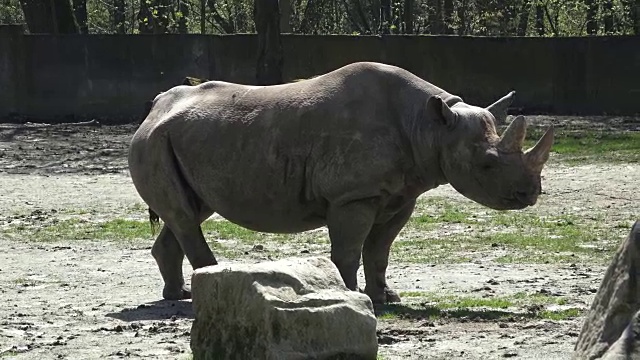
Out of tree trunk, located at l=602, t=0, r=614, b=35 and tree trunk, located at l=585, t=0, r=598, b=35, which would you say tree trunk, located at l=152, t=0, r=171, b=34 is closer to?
tree trunk, located at l=585, t=0, r=598, b=35

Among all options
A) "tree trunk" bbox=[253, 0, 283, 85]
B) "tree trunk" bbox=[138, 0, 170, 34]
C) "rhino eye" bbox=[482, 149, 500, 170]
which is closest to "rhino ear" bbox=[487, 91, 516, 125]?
"rhino eye" bbox=[482, 149, 500, 170]

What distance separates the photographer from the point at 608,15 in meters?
36.3

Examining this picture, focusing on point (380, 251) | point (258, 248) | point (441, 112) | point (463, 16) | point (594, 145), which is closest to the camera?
point (441, 112)

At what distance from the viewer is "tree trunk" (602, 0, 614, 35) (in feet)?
119

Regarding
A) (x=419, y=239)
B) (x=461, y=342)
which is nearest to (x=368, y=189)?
(x=461, y=342)

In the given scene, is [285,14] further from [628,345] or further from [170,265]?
[628,345]

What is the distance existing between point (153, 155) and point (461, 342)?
3211 millimetres

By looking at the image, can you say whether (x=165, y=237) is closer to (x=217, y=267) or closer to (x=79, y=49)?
(x=217, y=267)

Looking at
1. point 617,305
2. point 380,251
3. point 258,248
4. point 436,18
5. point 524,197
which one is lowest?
point 258,248

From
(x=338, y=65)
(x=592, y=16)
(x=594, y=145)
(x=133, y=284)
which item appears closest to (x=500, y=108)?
(x=133, y=284)

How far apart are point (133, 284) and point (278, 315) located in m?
4.60

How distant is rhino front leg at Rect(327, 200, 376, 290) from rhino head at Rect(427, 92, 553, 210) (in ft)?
2.01

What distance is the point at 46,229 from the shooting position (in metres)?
15.1

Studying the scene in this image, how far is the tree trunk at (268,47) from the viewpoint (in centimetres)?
2512
